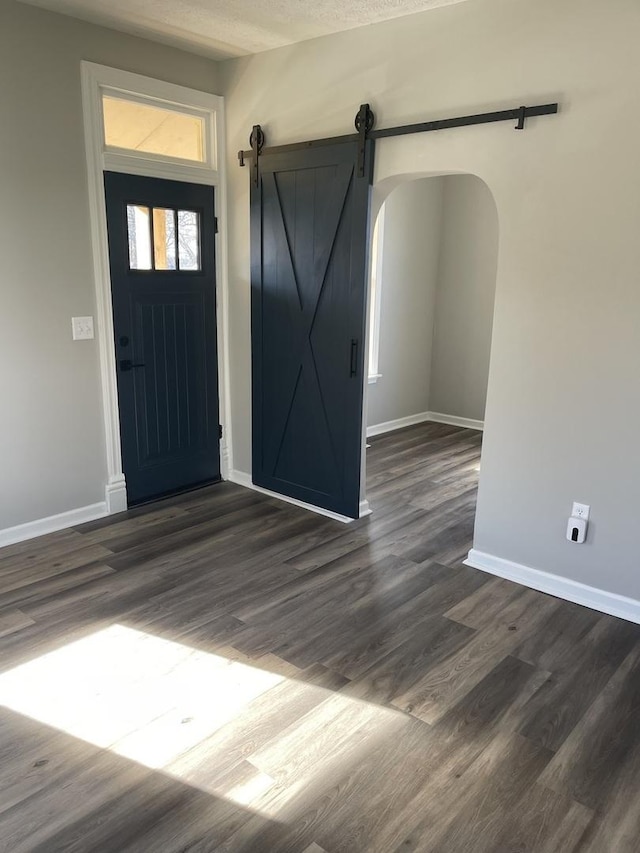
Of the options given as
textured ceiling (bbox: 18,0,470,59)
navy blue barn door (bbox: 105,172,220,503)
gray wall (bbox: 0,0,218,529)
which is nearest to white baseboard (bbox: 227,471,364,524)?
navy blue barn door (bbox: 105,172,220,503)

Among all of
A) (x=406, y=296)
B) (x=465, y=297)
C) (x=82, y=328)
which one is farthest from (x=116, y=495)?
(x=465, y=297)

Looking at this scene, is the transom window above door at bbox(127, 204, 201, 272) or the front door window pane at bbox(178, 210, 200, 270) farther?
the front door window pane at bbox(178, 210, 200, 270)

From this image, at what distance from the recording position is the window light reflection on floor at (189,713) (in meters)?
2.05

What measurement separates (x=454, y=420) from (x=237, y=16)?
433 centimetres

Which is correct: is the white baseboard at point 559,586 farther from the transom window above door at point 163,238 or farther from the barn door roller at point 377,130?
the transom window above door at point 163,238

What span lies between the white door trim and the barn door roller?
0.29 m

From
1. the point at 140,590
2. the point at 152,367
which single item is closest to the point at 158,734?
the point at 140,590

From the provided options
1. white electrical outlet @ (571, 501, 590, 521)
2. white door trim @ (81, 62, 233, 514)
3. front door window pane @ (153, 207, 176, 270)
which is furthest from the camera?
front door window pane @ (153, 207, 176, 270)

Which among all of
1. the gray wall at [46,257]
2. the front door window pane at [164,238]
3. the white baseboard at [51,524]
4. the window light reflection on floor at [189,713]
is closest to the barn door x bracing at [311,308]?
the front door window pane at [164,238]

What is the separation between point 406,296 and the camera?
20.4 ft

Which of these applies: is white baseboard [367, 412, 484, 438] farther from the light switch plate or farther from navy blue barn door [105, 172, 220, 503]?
the light switch plate

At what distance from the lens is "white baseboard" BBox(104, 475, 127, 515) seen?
4.06 metres

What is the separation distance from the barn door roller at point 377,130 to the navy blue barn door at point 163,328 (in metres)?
0.48

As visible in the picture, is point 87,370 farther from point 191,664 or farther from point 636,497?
point 636,497
